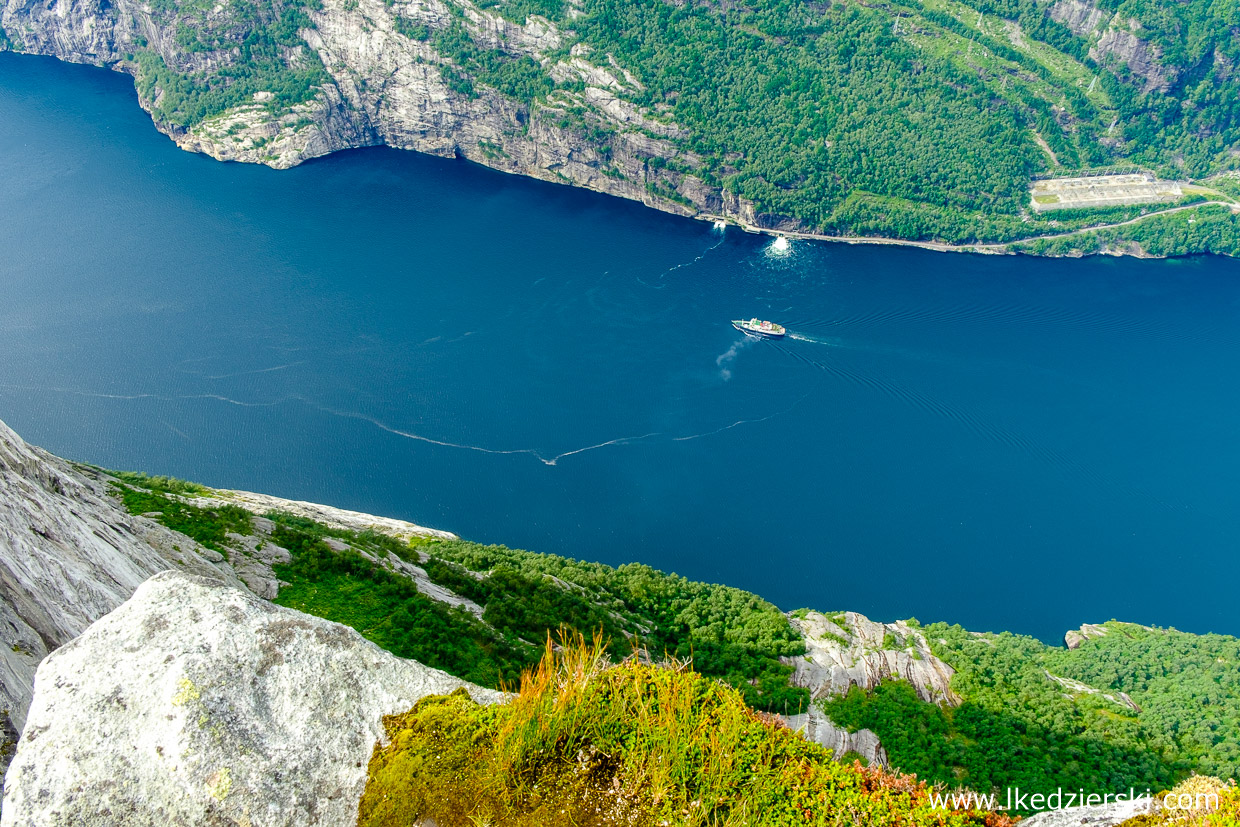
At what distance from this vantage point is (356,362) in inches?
2800

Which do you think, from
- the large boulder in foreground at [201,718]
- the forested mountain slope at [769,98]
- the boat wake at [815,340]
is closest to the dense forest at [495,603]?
the large boulder in foreground at [201,718]

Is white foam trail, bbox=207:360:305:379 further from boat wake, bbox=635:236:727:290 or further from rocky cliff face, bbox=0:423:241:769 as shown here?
rocky cliff face, bbox=0:423:241:769

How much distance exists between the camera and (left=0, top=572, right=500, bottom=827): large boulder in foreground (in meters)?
7.88

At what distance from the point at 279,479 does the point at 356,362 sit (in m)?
15.2

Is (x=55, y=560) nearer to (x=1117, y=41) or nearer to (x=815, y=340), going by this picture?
(x=815, y=340)

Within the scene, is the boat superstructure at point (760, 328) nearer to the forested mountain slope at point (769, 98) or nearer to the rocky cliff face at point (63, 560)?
the forested mountain slope at point (769, 98)

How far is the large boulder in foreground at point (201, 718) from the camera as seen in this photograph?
788 cm

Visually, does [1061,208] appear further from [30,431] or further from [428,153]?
[30,431]

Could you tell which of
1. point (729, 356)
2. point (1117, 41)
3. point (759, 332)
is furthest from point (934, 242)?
point (1117, 41)

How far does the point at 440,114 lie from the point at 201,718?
383 feet

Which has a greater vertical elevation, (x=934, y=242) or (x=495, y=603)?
(x=934, y=242)

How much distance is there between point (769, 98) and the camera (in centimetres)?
10688

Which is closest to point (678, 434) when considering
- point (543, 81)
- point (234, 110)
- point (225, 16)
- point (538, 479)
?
point (538, 479)

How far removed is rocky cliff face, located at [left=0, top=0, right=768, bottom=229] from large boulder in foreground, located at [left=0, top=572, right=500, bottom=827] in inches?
3832
